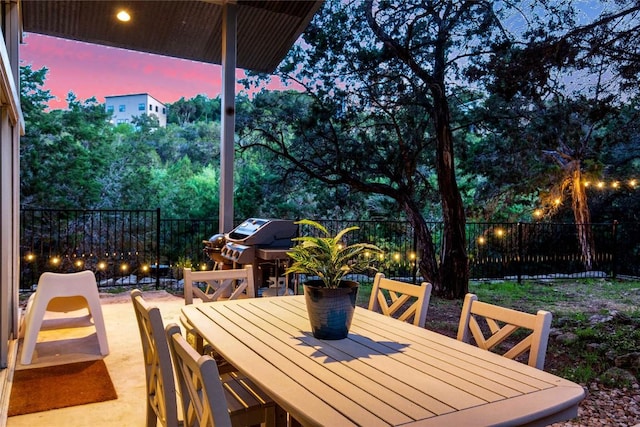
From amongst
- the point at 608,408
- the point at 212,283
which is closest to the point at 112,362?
the point at 212,283

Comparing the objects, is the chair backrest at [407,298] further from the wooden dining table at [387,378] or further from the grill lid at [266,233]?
the grill lid at [266,233]

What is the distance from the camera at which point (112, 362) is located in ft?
11.0

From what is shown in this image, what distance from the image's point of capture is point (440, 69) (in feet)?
22.9

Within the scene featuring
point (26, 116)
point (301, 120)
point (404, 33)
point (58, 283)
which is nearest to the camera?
point (58, 283)

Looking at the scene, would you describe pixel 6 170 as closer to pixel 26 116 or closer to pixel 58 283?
pixel 58 283

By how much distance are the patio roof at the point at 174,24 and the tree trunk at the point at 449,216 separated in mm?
2538

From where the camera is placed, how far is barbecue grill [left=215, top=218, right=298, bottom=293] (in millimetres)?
4445

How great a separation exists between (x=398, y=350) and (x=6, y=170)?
2.75m

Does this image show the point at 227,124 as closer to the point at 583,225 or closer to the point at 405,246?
the point at 405,246

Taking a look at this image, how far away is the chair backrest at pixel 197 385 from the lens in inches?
42.6

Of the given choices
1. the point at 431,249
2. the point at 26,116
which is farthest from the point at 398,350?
the point at 26,116

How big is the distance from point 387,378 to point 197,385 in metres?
0.58

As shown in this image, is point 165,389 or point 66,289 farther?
point 66,289

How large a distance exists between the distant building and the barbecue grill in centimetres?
934
